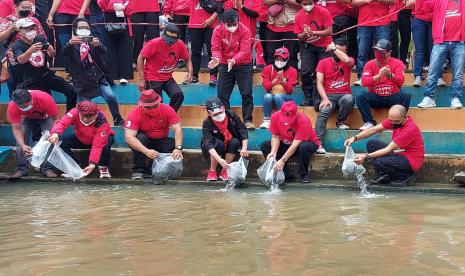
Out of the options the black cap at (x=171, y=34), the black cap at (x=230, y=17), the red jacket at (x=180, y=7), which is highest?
the red jacket at (x=180, y=7)

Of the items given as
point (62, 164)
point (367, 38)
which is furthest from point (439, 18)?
point (62, 164)

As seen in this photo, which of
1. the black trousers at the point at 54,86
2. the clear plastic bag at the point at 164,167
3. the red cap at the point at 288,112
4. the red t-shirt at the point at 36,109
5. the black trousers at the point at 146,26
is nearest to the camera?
the red cap at the point at 288,112

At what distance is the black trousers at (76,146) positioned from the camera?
10227 mm

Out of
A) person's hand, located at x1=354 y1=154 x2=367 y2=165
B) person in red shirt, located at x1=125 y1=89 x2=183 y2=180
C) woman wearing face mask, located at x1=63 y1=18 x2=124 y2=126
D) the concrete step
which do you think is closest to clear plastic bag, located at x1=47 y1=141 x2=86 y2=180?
the concrete step

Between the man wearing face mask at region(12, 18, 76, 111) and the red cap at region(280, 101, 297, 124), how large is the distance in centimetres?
385

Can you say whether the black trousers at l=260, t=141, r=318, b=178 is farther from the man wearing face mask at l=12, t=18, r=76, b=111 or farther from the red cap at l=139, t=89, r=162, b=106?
the man wearing face mask at l=12, t=18, r=76, b=111

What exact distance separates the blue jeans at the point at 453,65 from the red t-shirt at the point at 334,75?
1192mm

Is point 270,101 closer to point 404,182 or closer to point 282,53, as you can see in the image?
point 282,53

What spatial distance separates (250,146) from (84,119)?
259cm

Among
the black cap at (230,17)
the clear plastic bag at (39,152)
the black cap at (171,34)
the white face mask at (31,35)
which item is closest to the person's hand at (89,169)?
the clear plastic bag at (39,152)

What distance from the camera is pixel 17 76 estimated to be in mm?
11438

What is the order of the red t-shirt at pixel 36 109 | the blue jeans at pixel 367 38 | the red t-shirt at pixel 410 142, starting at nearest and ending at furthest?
the red t-shirt at pixel 410 142, the red t-shirt at pixel 36 109, the blue jeans at pixel 367 38

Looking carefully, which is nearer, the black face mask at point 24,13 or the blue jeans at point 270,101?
the blue jeans at point 270,101

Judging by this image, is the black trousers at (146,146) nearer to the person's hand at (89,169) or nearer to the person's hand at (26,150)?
the person's hand at (89,169)
